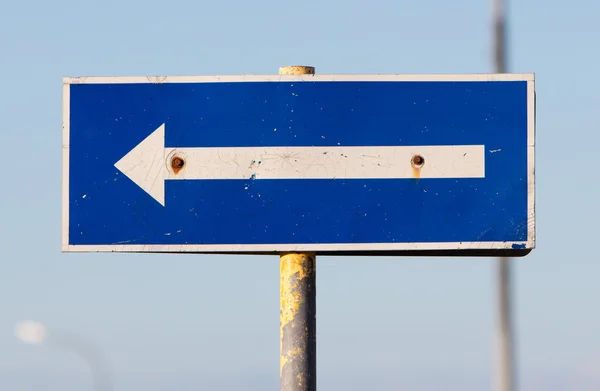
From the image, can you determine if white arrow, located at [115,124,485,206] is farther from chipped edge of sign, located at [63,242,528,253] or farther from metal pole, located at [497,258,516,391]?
metal pole, located at [497,258,516,391]

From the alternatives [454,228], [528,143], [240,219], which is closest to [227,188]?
[240,219]

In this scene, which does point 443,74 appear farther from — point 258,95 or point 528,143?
point 258,95

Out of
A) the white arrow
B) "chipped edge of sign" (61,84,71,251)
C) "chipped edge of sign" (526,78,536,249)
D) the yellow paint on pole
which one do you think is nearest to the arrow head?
the white arrow

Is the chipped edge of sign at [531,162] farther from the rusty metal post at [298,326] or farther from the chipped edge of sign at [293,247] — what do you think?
the rusty metal post at [298,326]

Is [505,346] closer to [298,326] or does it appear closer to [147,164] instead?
[298,326]

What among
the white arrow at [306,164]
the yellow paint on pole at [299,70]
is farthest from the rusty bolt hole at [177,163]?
the yellow paint on pole at [299,70]

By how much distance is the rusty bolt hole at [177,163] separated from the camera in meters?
3.61

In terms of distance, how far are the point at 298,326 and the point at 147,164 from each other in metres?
0.73

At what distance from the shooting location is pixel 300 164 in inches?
141

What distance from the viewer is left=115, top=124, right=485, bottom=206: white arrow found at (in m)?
3.59

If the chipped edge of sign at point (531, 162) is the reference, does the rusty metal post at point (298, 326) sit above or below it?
below

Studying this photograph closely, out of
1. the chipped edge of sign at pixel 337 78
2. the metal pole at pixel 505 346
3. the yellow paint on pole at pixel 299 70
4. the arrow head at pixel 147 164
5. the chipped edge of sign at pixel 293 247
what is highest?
the yellow paint on pole at pixel 299 70

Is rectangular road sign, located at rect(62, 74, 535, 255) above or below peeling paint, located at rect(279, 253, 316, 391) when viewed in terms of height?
above

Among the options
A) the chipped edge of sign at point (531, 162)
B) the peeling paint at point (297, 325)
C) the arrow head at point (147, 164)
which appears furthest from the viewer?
the arrow head at point (147, 164)
